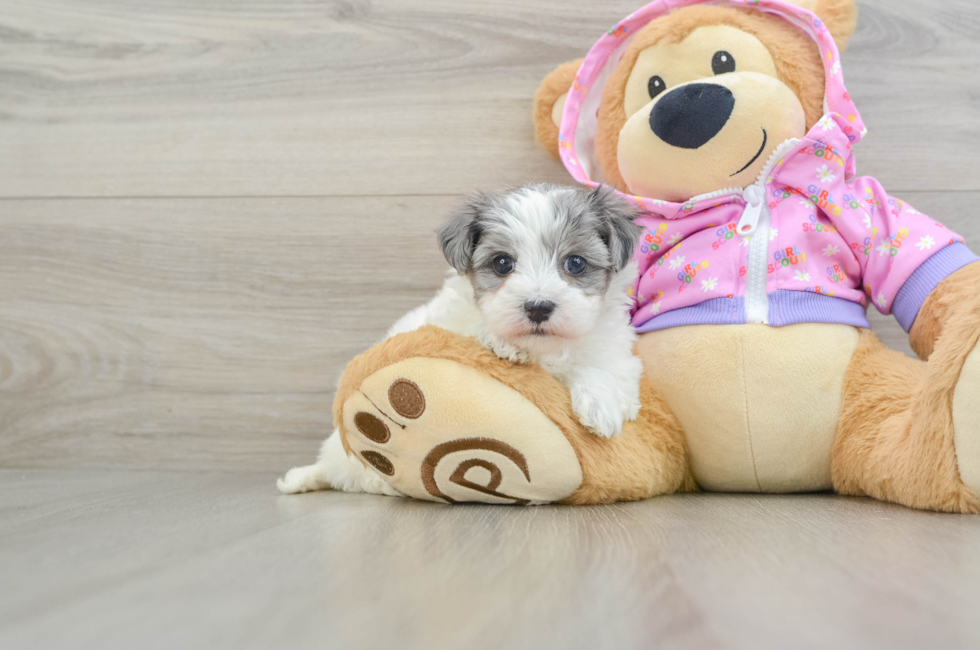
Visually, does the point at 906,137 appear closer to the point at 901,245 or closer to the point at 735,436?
the point at 901,245

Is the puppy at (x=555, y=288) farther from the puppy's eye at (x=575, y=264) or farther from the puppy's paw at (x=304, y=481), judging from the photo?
the puppy's paw at (x=304, y=481)

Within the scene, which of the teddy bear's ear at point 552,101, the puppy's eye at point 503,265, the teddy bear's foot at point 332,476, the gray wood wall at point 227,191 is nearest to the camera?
the puppy's eye at point 503,265

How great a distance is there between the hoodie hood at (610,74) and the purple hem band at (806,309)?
0.74 ft

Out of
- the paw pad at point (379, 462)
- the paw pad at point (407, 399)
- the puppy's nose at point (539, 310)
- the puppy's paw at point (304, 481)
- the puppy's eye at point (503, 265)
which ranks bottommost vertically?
the puppy's paw at point (304, 481)

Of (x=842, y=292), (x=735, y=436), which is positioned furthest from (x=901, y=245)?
(x=735, y=436)

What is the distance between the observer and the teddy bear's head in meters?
1.24

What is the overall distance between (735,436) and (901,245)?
0.47m

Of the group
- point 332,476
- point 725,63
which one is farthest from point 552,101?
point 332,476

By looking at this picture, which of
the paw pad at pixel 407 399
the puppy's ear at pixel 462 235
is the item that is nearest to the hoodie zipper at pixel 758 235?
the puppy's ear at pixel 462 235

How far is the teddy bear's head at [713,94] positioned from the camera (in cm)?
124

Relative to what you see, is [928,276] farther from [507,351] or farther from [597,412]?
[507,351]

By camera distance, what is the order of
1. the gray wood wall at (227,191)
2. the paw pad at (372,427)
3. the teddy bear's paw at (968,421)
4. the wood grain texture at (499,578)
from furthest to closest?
the gray wood wall at (227,191) → the paw pad at (372,427) → the teddy bear's paw at (968,421) → the wood grain texture at (499,578)

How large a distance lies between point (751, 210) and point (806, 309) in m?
0.21

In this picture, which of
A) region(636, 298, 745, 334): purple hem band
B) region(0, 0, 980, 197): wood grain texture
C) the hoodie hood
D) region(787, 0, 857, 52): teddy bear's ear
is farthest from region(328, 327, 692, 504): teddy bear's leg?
region(787, 0, 857, 52): teddy bear's ear
